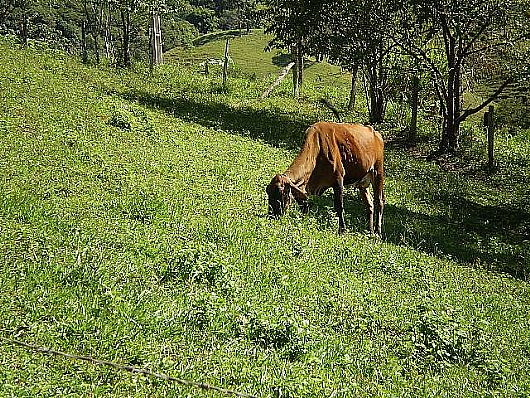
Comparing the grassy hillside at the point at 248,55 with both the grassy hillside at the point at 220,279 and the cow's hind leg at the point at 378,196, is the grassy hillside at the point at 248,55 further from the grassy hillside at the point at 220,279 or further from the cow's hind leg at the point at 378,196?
the cow's hind leg at the point at 378,196

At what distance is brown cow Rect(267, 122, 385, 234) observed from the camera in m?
12.8

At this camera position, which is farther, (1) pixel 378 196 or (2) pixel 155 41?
(2) pixel 155 41

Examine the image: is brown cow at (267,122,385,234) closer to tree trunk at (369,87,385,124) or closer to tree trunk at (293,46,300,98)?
tree trunk at (369,87,385,124)

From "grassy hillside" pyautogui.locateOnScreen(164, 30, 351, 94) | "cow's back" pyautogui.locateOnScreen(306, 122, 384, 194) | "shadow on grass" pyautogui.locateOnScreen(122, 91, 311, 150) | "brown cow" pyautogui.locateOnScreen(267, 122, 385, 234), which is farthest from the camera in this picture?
"grassy hillside" pyautogui.locateOnScreen(164, 30, 351, 94)

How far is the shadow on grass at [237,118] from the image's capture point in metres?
23.5

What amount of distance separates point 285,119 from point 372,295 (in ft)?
65.4

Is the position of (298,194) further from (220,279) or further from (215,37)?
(215,37)

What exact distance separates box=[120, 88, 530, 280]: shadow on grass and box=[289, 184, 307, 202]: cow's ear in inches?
27.4

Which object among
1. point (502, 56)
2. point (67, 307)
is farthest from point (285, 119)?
point (67, 307)

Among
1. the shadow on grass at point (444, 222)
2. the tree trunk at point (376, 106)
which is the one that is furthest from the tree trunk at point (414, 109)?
the shadow on grass at point (444, 222)

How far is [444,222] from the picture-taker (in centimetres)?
1770

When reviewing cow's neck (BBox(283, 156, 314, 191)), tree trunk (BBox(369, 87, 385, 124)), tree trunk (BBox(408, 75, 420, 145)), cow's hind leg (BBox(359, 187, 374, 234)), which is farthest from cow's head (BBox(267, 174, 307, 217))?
tree trunk (BBox(369, 87, 385, 124))

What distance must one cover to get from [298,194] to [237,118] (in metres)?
13.7

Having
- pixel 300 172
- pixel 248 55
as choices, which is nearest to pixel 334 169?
pixel 300 172
